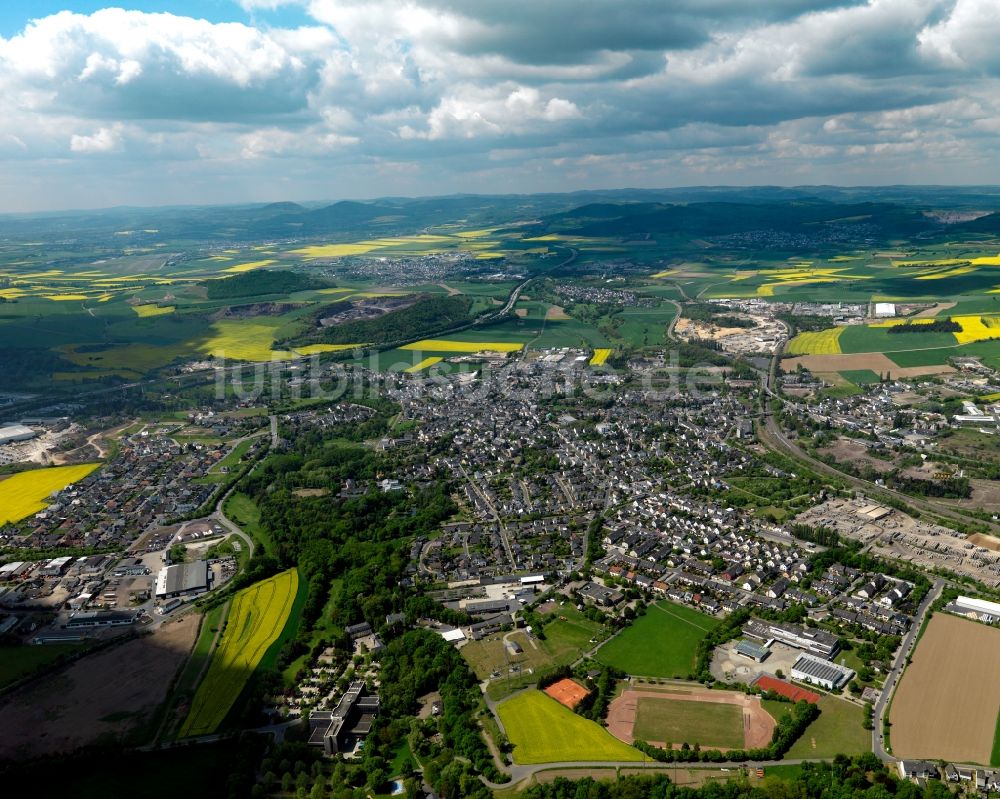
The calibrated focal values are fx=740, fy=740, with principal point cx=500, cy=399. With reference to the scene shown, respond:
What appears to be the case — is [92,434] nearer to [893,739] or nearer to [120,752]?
[120,752]

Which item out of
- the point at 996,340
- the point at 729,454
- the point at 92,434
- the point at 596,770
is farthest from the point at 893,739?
the point at 996,340

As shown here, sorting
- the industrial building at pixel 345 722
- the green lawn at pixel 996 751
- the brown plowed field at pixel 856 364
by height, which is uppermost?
the brown plowed field at pixel 856 364

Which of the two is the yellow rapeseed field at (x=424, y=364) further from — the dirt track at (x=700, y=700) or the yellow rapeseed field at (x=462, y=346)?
the dirt track at (x=700, y=700)


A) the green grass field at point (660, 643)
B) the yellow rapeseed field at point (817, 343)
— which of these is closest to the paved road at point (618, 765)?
the green grass field at point (660, 643)

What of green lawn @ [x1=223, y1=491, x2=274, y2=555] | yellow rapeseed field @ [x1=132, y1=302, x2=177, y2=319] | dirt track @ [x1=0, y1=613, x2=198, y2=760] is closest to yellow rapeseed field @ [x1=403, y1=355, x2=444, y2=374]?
green lawn @ [x1=223, y1=491, x2=274, y2=555]

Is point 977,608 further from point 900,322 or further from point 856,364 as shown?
point 900,322

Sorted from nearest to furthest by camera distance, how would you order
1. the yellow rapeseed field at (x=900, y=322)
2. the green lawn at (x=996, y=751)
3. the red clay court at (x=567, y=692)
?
1. the green lawn at (x=996, y=751)
2. the red clay court at (x=567, y=692)
3. the yellow rapeseed field at (x=900, y=322)

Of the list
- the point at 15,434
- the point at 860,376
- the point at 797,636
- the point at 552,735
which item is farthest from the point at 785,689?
the point at 15,434
